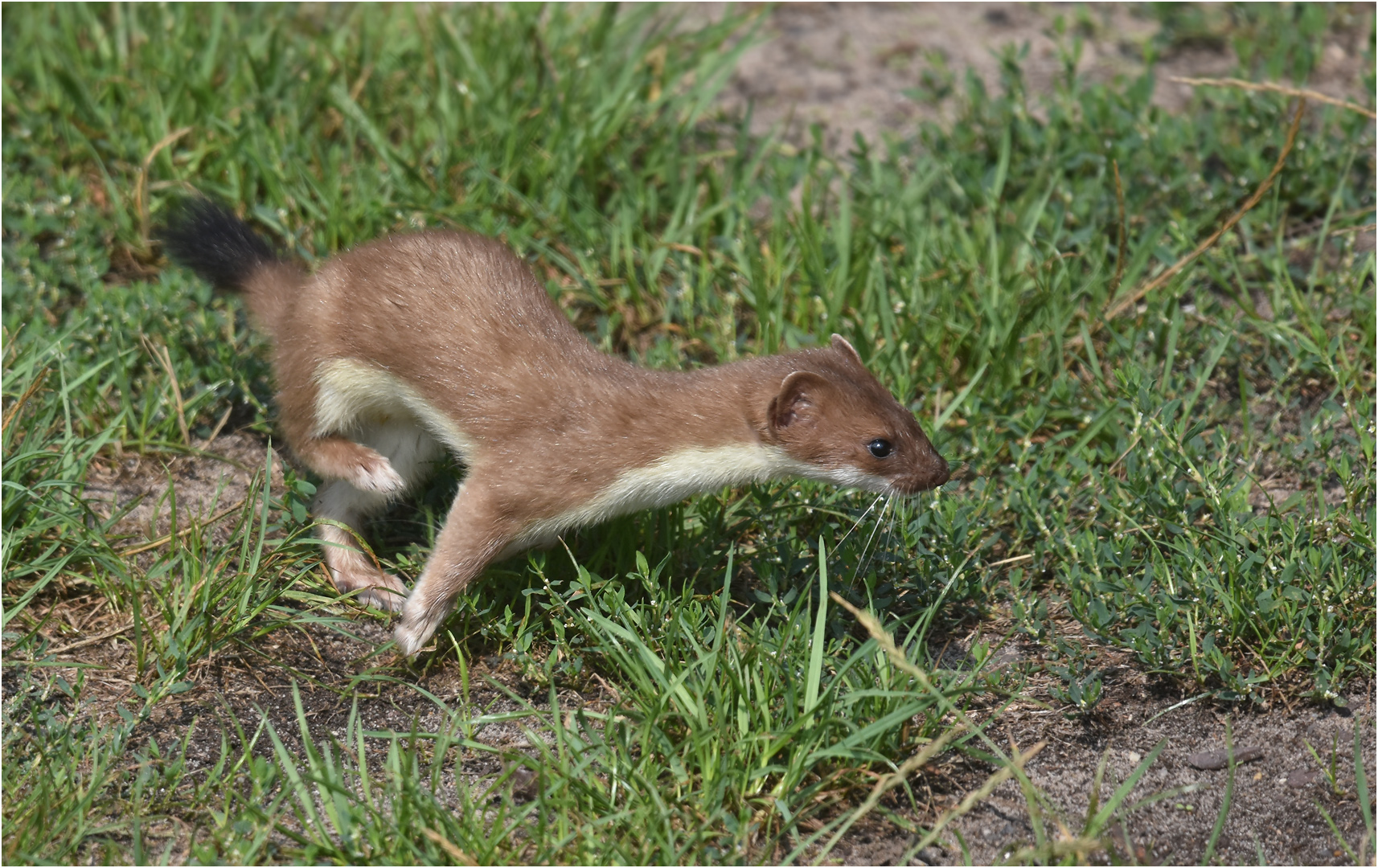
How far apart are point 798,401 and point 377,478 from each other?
4.51ft

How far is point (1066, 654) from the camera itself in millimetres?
4184

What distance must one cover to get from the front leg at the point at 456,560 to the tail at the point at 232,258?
1112mm

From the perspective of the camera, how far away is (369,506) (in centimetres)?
453

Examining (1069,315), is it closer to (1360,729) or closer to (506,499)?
(1360,729)

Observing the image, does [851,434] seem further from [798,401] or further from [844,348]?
[844,348]

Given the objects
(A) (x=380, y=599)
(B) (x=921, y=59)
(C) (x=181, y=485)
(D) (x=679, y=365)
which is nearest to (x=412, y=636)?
(A) (x=380, y=599)

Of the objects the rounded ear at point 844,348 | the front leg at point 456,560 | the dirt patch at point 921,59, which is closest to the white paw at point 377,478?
the front leg at point 456,560

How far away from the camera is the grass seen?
3.61m

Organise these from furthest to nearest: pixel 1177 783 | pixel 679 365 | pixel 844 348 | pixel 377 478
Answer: pixel 679 365 → pixel 377 478 → pixel 844 348 → pixel 1177 783

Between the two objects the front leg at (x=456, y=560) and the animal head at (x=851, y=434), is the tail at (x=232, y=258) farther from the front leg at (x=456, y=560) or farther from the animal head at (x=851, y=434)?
the animal head at (x=851, y=434)

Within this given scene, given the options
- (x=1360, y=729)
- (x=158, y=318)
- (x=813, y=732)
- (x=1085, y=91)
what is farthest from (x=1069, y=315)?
(x=158, y=318)

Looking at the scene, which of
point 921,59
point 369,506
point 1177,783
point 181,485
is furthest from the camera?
point 921,59

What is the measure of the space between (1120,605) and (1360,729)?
2.39ft

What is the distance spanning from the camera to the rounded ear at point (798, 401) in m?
3.82
